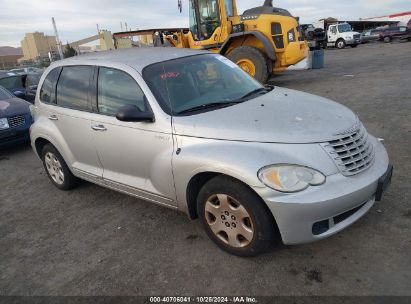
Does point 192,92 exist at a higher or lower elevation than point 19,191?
higher

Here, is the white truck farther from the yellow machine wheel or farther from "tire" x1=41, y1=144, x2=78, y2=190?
"tire" x1=41, y1=144, x2=78, y2=190

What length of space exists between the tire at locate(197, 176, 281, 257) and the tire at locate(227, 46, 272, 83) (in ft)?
26.2

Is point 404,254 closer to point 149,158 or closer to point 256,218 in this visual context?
point 256,218

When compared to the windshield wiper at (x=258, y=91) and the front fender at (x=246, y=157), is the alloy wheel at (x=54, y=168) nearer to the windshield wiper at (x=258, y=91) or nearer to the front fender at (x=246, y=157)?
the front fender at (x=246, y=157)

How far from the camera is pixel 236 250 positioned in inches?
115

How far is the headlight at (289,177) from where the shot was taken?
2531mm

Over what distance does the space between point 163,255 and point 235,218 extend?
81 cm

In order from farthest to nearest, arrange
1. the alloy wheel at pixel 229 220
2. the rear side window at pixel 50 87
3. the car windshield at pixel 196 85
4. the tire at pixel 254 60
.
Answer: the tire at pixel 254 60, the rear side window at pixel 50 87, the car windshield at pixel 196 85, the alloy wheel at pixel 229 220

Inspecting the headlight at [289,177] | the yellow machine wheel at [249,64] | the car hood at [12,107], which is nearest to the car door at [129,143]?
the headlight at [289,177]

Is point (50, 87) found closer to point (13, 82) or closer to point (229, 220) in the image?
point (229, 220)

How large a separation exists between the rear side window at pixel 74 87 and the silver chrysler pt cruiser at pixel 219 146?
0.04ft

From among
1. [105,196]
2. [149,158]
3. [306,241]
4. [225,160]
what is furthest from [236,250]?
[105,196]

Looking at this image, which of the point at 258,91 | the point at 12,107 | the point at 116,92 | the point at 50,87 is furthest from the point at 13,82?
the point at 258,91

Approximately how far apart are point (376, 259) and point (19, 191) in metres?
4.77
